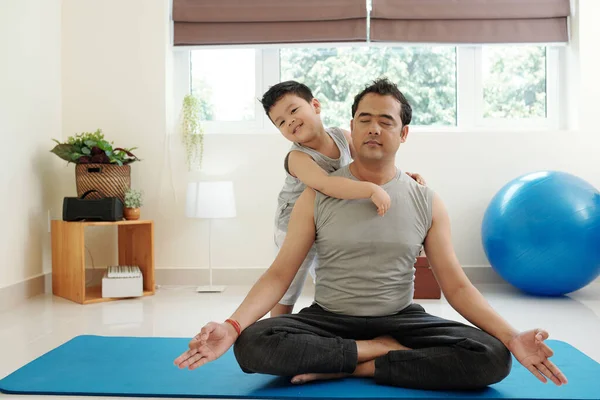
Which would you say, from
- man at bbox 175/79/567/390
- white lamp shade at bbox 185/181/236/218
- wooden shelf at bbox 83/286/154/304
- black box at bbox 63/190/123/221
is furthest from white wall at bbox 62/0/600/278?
man at bbox 175/79/567/390

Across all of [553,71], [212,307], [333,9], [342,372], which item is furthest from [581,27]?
[342,372]

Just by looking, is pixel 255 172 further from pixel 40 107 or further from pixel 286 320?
pixel 286 320

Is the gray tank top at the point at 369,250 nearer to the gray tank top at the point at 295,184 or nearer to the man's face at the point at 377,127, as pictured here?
the man's face at the point at 377,127

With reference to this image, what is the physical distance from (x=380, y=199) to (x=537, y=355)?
607 mm

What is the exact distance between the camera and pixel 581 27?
170 inches

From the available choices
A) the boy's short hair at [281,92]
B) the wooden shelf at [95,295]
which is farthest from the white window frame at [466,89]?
the boy's short hair at [281,92]

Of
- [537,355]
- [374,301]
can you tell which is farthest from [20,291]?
[537,355]

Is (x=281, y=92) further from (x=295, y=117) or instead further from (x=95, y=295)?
(x=95, y=295)

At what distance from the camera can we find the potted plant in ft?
13.1

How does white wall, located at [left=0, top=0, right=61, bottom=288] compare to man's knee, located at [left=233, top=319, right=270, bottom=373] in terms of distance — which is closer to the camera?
man's knee, located at [left=233, top=319, right=270, bottom=373]

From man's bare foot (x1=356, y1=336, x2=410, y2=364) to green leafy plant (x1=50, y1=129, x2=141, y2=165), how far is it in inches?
95.9

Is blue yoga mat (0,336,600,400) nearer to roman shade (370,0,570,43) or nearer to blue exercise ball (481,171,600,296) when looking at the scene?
blue exercise ball (481,171,600,296)

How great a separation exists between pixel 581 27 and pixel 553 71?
345mm

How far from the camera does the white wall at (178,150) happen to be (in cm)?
440
